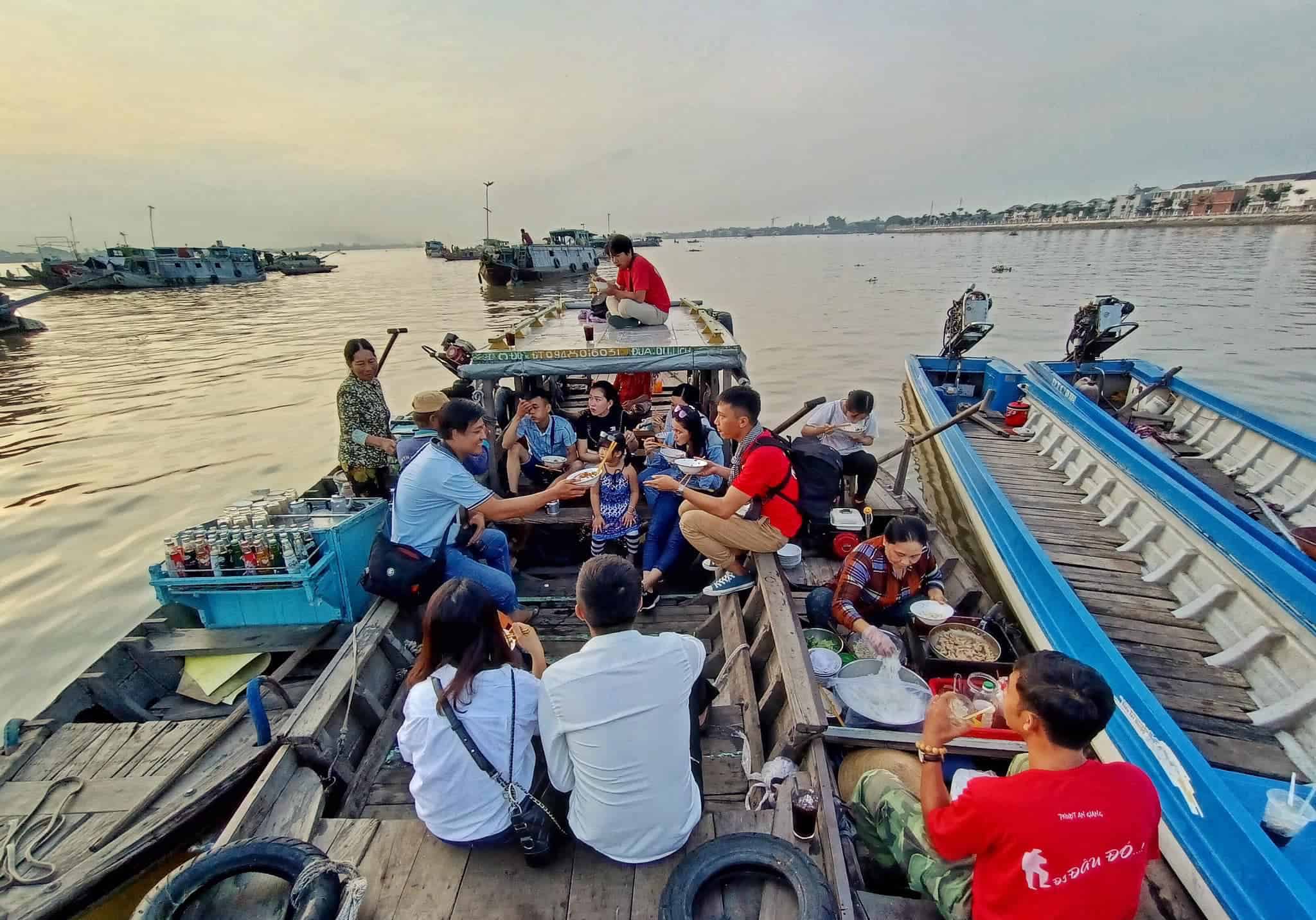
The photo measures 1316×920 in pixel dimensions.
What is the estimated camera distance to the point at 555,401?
31.3ft

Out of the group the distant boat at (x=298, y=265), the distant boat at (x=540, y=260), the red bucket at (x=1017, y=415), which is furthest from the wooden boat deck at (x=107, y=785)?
the distant boat at (x=298, y=265)

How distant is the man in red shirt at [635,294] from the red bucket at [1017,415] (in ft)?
21.0

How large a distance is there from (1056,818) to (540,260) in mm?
50107

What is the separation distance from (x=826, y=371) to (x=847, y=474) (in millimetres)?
12025

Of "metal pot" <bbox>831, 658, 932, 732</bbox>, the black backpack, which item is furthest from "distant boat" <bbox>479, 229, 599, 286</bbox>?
"metal pot" <bbox>831, 658, 932, 732</bbox>

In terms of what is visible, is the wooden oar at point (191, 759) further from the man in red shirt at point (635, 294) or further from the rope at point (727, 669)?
the man in red shirt at point (635, 294)

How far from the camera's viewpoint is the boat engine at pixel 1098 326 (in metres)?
10.8

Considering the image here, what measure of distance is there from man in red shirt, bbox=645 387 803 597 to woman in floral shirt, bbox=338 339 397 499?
3.02 m

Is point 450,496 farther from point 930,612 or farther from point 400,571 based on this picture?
point 930,612

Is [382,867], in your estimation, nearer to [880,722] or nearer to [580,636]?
[580,636]

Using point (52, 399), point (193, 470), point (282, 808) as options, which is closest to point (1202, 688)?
point (282, 808)

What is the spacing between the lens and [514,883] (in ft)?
8.43

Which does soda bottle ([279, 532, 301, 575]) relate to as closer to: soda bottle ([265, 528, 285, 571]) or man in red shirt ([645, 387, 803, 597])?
soda bottle ([265, 528, 285, 571])

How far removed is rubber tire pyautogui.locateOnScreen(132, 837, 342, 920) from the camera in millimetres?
2225
